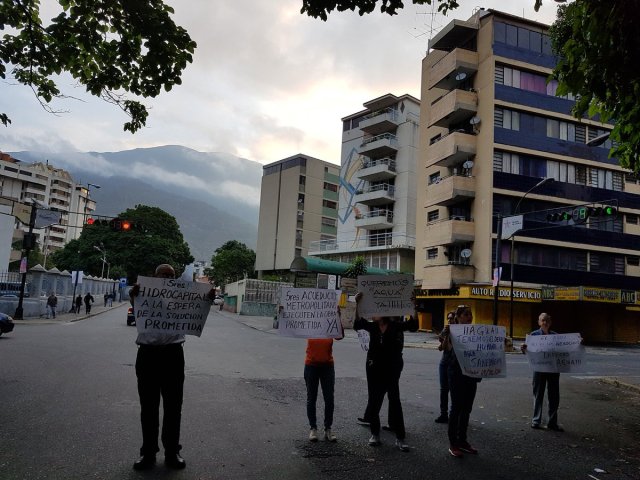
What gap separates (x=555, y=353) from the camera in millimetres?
7758

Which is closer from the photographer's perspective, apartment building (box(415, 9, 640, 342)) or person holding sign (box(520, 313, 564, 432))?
person holding sign (box(520, 313, 564, 432))

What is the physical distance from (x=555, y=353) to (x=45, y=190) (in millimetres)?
129241

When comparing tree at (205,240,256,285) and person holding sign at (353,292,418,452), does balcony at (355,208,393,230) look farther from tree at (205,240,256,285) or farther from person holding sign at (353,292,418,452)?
person holding sign at (353,292,418,452)

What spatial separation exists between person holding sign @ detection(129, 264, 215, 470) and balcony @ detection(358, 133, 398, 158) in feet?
156

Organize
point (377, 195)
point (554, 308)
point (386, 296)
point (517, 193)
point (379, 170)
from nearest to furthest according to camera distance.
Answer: point (386, 296)
point (517, 193)
point (554, 308)
point (377, 195)
point (379, 170)

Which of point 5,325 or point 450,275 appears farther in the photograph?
point 450,275

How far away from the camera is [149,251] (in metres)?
78.2

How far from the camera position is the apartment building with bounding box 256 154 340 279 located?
76938 millimetres

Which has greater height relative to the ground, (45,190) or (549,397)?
(45,190)

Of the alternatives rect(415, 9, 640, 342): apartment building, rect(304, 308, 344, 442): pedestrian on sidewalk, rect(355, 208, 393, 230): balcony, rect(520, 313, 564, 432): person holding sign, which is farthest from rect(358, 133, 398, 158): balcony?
rect(304, 308, 344, 442): pedestrian on sidewalk

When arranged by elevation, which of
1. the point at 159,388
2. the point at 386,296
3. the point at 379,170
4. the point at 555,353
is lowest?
the point at 159,388

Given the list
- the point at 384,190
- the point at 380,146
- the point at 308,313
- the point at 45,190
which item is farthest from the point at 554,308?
the point at 45,190

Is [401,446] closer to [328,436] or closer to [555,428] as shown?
[328,436]

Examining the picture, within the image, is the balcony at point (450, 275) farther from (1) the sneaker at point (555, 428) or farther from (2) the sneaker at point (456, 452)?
(2) the sneaker at point (456, 452)
